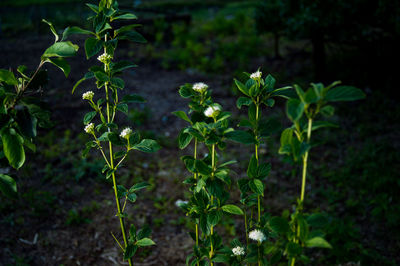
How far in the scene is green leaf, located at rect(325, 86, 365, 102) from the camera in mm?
1048

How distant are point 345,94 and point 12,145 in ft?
3.52

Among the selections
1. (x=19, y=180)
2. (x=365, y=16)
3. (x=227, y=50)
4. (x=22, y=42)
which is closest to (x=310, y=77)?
(x=365, y=16)

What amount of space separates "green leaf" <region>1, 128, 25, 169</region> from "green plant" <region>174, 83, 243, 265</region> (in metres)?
0.56

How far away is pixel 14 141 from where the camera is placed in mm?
1222

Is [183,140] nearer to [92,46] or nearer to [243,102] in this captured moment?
[243,102]

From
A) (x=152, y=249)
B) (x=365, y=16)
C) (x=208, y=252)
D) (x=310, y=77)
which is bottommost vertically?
(x=152, y=249)

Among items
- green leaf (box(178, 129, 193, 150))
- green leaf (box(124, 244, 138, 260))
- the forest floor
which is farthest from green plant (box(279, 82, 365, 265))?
the forest floor

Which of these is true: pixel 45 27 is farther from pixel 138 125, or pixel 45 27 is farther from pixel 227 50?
pixel 138 125

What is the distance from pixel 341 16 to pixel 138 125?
2.89m

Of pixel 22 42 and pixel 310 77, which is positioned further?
pixel 22 42

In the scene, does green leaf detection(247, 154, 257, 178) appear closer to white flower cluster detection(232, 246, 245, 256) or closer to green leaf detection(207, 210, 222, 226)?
green leaf detection(207, 210, 222, 226)

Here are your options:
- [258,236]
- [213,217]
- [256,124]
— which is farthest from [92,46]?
[258,236]

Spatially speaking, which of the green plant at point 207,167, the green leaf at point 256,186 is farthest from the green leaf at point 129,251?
the green leaf at point 256,186

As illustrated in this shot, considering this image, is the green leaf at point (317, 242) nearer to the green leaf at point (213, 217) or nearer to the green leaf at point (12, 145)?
the green leaf at point (213, 217)
